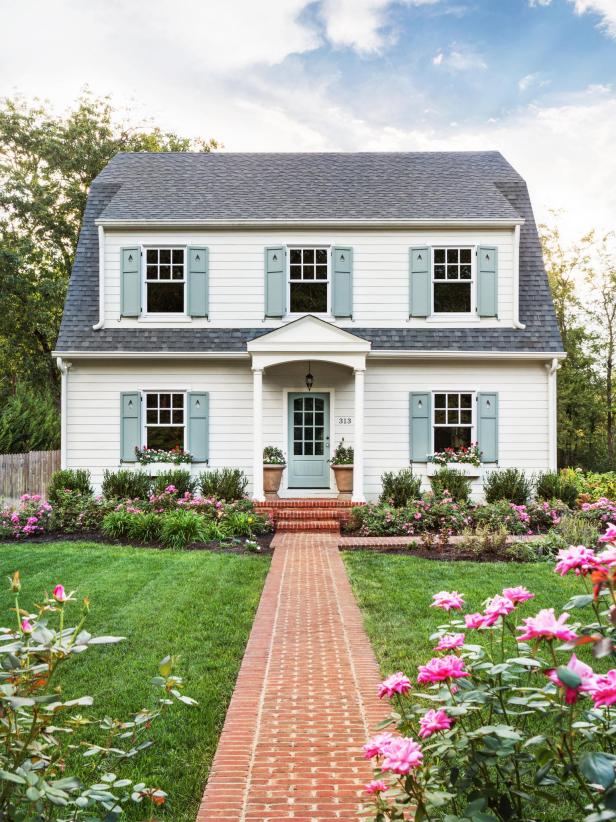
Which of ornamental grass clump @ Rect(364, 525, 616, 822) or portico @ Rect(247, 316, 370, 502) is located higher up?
portico @ Rect(247, 316, 370, 502)

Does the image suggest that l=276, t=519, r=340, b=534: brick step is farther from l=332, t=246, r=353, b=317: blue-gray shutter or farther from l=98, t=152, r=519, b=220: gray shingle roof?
l=98, t=152, r=519, b=220: gray shingle roof

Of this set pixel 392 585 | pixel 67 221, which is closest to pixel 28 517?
pixel 392 585

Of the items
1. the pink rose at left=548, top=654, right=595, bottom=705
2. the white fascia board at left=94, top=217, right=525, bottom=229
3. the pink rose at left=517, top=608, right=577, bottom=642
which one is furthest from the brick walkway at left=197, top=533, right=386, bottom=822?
the white fascia board at left=94, top=217, right=525, bottom=229

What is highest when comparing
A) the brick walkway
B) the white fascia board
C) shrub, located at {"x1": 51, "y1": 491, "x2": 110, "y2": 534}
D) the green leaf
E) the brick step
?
the white fascia board

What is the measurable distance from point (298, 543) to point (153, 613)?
174 inches

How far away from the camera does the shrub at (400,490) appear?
12836 mm

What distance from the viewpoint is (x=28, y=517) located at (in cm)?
1174

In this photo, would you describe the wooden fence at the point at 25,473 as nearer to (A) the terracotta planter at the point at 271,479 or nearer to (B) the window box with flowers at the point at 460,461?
(A) the terracotta planter at the point at 271,479

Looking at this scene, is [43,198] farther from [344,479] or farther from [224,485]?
[344,479]

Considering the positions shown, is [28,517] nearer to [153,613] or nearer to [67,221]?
[153,613]

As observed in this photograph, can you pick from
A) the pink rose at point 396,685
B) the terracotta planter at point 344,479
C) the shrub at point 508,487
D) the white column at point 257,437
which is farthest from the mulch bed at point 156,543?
the pink rose at point 396,685

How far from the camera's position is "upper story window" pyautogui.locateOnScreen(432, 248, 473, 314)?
46.9ft

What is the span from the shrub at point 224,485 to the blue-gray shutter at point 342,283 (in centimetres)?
413

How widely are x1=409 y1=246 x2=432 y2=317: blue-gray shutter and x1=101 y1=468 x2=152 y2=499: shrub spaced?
671 centimetres
